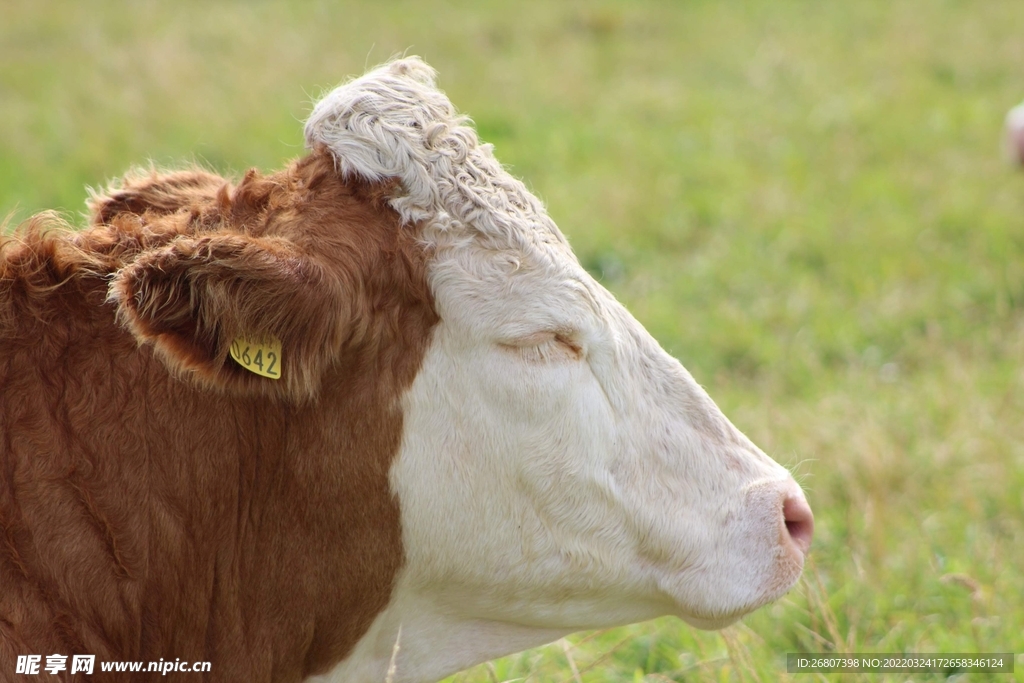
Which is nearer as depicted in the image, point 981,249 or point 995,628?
point 995,628

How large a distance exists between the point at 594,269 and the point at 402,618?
4.92 meters

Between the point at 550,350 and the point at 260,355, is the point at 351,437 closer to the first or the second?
the point at 260,355

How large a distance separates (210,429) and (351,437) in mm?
277

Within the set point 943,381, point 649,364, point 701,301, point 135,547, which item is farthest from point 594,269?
point 135,547

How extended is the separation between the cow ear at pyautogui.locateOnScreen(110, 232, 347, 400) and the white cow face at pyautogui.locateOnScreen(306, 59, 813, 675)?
0.89 ft

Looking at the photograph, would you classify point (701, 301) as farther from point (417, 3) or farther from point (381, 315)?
point (417, 3)

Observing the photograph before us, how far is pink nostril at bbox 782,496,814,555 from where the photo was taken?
2.32 metres

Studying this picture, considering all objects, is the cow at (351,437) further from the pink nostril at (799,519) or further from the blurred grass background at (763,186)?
the blurred grass background at (763,186)

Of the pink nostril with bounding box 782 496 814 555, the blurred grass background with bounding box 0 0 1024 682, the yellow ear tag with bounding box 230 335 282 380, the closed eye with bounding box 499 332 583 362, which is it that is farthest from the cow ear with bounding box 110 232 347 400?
the blurred grass background with bounding box 0 0 1024 682

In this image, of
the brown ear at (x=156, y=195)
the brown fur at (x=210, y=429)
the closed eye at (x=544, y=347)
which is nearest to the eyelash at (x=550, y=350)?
the closed eye at (x=544, y=347)

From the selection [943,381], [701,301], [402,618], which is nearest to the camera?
[402,618]

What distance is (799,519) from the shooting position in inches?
91.9

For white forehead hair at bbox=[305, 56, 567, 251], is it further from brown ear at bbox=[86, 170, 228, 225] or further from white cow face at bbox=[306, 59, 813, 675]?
brown ear at bbox=[86, 170, 228, 225]

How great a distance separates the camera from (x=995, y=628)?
11.0ft
